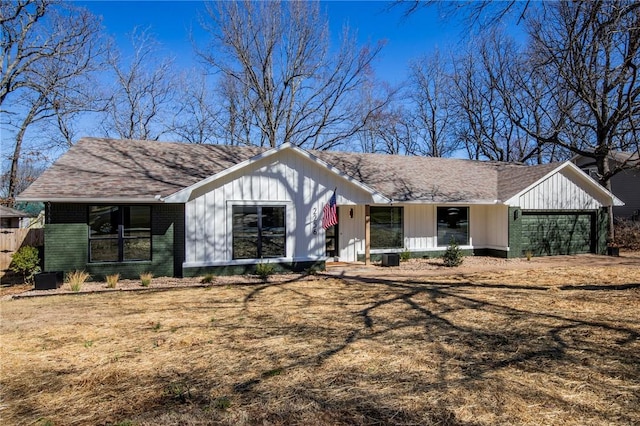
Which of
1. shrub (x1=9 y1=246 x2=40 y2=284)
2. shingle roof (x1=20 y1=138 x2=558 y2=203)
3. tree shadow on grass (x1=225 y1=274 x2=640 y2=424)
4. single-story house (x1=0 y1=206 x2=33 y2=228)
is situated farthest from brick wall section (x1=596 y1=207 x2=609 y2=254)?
single-story house (x1=0 y1=206 x2=33 y2=228)

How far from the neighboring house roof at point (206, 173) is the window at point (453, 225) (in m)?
0.83

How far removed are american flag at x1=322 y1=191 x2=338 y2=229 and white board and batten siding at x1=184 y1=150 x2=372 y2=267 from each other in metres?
0.19

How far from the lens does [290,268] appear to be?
44.4 ft

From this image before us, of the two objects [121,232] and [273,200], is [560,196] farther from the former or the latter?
[121,232]

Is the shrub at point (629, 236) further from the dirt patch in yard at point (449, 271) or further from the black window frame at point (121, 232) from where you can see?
the black window frame at point (121, 232)

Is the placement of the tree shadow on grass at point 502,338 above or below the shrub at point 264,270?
below

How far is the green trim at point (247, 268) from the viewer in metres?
12.6

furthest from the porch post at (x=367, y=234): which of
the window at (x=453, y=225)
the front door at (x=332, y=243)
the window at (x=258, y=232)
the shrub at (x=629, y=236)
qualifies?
the shrub at (x=629, y=236)

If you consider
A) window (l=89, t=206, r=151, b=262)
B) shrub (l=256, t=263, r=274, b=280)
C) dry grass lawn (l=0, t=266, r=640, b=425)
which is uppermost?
window (l=89, t=206, r=151, b=262)

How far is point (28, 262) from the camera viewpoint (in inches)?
469

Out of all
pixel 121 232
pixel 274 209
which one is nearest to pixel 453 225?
pixel 274 209

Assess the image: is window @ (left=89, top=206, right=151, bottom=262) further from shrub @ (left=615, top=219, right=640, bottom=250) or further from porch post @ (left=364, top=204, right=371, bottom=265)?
shrub @ (left=615, top=219, right=640, bottom=250)

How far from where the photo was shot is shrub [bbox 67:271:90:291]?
1061cm

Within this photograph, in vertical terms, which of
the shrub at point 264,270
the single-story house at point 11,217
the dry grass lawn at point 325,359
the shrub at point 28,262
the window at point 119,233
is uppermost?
the single-story house at point 11,217
